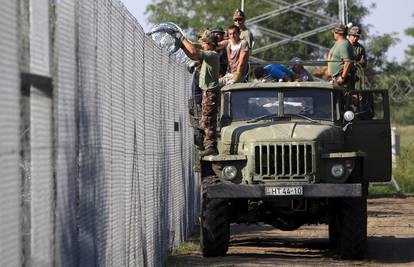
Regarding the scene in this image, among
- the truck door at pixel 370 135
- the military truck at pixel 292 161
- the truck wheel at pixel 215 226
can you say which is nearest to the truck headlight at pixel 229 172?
the military truck at pixel 292 161

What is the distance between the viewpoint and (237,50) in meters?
16.9

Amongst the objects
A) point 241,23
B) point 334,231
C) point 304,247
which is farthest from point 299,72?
point 334,231

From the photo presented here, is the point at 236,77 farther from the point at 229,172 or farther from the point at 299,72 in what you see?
the point at 229,172

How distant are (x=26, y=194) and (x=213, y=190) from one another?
7.70m

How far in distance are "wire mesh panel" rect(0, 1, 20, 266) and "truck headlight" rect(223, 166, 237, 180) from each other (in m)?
8.77

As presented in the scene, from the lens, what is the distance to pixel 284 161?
14.1 meters

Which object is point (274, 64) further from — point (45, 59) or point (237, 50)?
point (45, 59)

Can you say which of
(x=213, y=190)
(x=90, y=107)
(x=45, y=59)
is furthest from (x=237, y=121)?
(x=45, y=59)

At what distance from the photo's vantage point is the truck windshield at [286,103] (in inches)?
596

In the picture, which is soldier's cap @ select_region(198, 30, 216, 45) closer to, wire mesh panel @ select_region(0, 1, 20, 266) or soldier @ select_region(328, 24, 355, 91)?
soldier @ select_region(328, 24, 355, 91)

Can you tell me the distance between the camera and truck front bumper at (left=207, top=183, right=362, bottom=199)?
13.8 m

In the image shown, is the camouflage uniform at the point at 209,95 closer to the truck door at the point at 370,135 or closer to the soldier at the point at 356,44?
Answer: the truck door at the point at 370,135

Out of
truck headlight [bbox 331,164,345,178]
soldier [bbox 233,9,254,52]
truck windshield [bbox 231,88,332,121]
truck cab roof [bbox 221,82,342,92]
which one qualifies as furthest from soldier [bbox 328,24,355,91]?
truck headlight [bbox 331,164,345,178]

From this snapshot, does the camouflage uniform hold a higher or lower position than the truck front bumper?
higher
